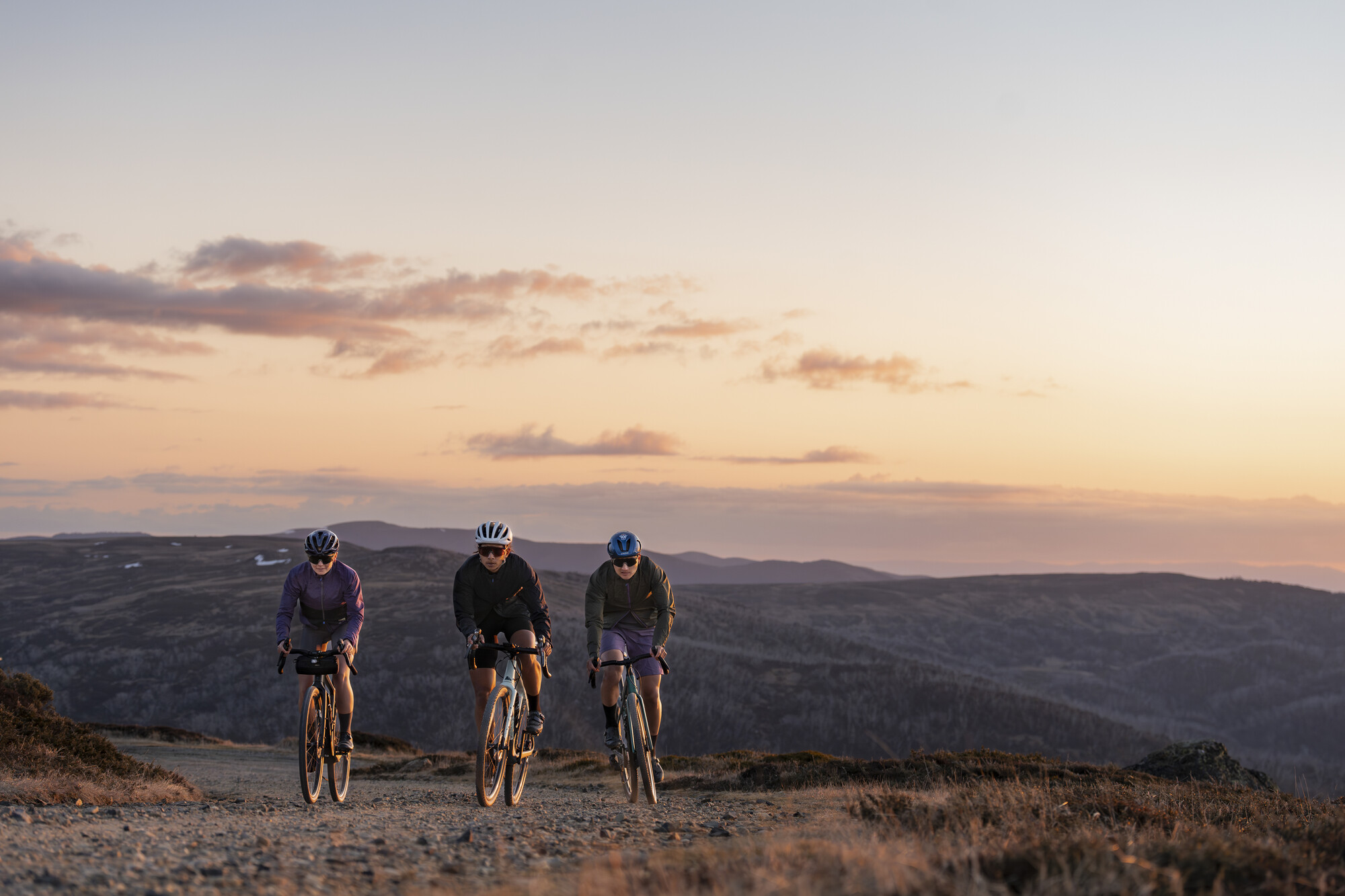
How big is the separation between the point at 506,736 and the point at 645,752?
1.62 meters

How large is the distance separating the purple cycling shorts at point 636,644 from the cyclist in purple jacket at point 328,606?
2785 mm

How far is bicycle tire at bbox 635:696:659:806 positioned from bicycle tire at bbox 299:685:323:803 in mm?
3465

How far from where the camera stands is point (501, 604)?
36.4 feet

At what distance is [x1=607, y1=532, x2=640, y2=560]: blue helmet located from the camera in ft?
36.1

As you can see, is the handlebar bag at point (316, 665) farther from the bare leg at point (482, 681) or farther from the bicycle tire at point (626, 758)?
the bicycle tire at point (626, 758)

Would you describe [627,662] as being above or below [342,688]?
above

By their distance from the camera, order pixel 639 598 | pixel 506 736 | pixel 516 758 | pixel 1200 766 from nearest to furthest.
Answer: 1. pixel 506 736
2. pixel 516 758
3. pixel 639 598
4. pixel 1200 766

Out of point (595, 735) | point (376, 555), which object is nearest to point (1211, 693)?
point (595, 735)

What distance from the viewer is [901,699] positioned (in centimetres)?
9575

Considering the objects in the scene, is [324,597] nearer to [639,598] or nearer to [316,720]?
[316,720]

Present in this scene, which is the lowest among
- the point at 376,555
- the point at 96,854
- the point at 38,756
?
the point at 376,555

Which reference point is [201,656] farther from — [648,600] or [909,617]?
[909,617]

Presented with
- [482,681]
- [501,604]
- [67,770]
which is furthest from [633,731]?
[67,770]

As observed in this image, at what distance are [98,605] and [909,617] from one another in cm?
13453
